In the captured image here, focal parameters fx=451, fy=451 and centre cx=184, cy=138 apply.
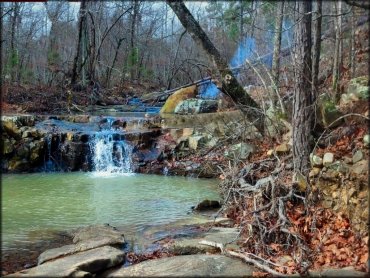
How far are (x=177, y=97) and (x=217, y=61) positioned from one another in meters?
7.83

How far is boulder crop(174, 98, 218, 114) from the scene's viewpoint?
15859 millimetres

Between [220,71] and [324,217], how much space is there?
4.90 m

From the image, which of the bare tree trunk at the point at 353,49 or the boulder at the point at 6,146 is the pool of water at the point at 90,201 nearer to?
the boulder at the point at 6,146

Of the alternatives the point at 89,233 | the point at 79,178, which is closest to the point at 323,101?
the point at 89,233

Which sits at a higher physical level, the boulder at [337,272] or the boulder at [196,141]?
the boulder at [196,141]

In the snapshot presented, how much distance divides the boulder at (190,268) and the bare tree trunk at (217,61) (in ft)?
16.0

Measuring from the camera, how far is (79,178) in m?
11.2

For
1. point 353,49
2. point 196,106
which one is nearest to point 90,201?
point 353,49

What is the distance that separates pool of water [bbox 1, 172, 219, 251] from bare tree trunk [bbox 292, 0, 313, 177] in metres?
2.05

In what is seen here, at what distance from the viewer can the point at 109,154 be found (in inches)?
511

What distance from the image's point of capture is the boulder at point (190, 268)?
428 cm

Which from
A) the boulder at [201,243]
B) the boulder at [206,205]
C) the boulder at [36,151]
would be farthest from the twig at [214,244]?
the boulder at [36,151]

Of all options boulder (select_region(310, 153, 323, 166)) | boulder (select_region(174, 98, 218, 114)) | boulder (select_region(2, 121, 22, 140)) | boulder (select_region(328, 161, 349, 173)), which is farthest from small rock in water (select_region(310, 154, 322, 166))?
boulder (select_region(174, 98, 218, 114))

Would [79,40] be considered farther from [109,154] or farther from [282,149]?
[282,149]
